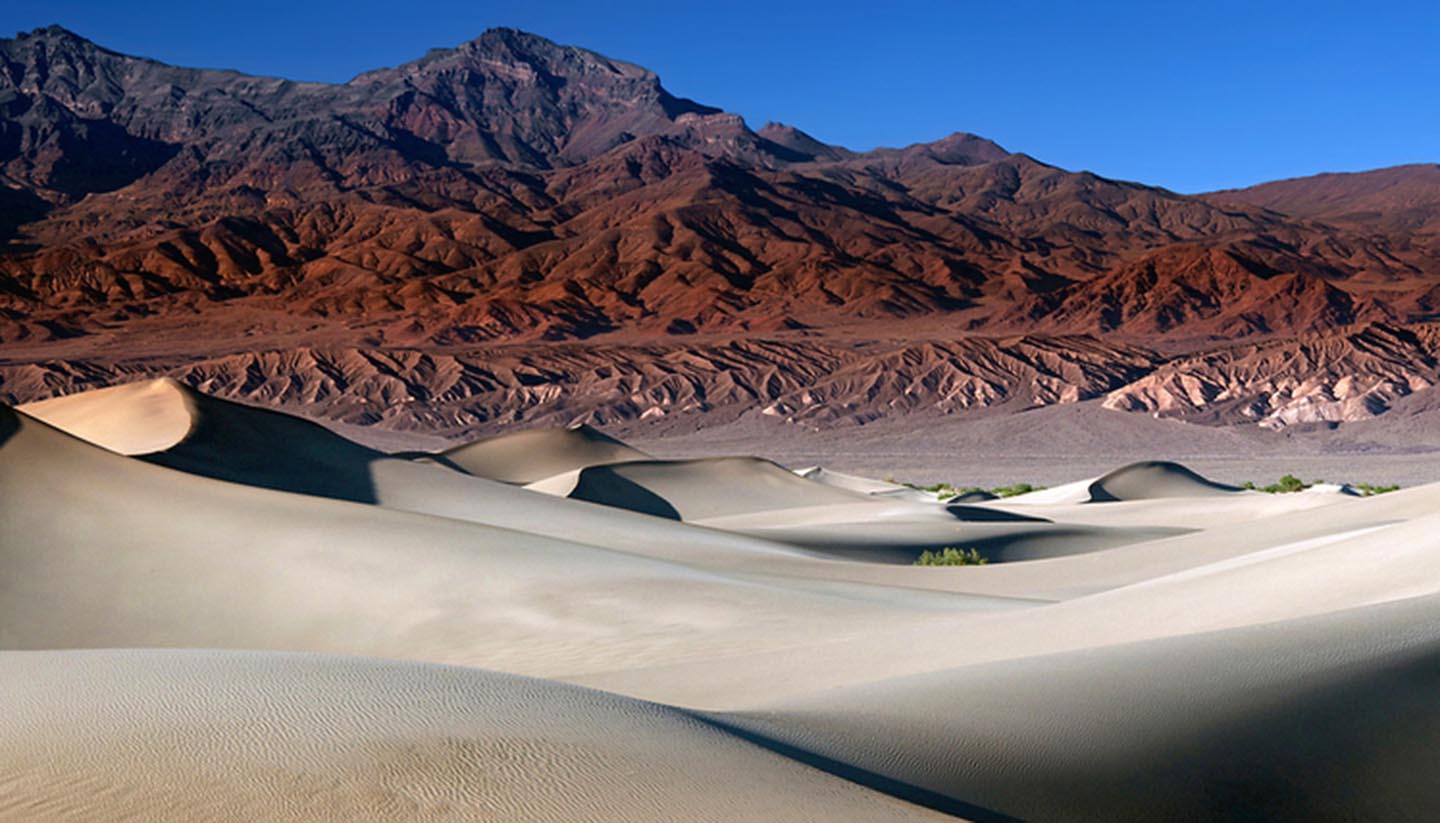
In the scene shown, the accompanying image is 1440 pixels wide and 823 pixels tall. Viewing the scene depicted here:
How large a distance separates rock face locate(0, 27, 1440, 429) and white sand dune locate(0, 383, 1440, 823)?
61392mm

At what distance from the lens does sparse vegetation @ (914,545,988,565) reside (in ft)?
66.4

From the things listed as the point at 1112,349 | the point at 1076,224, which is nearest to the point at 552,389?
the point at 1112,349

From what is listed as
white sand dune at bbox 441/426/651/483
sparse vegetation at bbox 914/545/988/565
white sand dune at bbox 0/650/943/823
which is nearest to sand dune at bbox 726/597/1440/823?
white sand dune at bbox 0/650/943/823

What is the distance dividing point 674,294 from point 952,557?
95.2m

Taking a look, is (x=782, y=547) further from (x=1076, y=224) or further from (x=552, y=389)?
(x=1076, y=224)

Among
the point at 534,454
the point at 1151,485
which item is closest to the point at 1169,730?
the point at 534,454

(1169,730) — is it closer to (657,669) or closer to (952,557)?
(657,669)

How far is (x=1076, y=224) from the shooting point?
16888 cm

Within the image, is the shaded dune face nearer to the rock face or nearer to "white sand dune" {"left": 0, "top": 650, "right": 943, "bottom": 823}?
the rock face

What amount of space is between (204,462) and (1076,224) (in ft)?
520

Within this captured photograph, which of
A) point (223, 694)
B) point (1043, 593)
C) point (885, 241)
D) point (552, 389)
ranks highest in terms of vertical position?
point (885, 241)

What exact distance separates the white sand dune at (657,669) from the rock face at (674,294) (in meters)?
61.4

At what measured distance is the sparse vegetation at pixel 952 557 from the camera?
20.2 meters

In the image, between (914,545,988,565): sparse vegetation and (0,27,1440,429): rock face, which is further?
(0,27,1440,429): rock face
